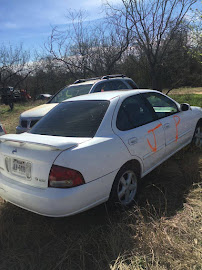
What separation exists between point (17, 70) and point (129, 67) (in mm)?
8540

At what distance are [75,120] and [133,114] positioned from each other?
2.77 feet

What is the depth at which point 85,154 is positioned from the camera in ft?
7.72

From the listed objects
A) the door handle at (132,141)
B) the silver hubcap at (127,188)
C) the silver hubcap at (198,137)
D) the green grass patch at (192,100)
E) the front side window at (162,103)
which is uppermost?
the front side window at (162,103)

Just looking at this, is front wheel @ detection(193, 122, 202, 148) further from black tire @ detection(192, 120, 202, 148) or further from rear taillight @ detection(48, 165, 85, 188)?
rear taillight @ detection(48, 165, 85, 188)

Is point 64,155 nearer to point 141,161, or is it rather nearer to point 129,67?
point 141,161

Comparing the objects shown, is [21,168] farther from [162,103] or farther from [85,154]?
[162,103]

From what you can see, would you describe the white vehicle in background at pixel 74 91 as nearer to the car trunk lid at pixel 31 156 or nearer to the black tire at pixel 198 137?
the black tire at pixel 198 137

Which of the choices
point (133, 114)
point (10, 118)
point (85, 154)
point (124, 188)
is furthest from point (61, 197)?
point (10, 118)

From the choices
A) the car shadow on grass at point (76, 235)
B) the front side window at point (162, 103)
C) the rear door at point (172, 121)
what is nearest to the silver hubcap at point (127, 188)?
the car shadow on grass at point (76, 235)

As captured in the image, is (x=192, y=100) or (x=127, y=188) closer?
(x=127, y=188)

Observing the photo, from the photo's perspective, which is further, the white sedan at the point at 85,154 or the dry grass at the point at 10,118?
the dry grass at the point at 10,118

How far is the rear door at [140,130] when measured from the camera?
2.90 meters

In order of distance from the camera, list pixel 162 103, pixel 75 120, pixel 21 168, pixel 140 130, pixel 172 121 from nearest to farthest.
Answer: pixel 21 168 → pixel 75 120 → pixel 140 130 → pixel 172 121 → pixel 162 103

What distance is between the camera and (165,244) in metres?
2.12
